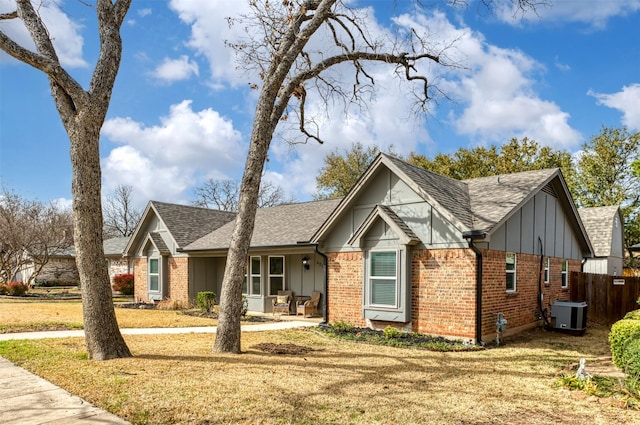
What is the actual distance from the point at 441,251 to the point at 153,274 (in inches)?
647

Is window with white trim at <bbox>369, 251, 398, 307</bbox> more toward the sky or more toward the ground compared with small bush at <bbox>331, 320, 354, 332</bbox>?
more toward the sky

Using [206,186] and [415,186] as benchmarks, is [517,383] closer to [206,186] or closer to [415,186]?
[415,186]

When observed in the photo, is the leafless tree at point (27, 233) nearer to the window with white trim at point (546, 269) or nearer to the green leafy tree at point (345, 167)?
the green leafy tree at point (345, 167)

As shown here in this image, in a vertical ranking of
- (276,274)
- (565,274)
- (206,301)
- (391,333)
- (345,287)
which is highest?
(565,274)

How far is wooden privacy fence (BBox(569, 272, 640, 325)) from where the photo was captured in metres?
16.4

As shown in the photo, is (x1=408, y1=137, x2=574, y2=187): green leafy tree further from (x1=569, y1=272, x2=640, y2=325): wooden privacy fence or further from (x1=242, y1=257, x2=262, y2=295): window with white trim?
(x1=242, y1=257, x2=262, y2=295): window with white trim

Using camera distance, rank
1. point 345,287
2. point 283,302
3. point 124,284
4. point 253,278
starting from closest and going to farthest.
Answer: point 345,287, point 283,302, point 253,278, point 124,284

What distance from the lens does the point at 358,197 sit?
13.9m

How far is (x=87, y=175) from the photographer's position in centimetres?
855

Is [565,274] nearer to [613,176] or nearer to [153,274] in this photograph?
[153,274]

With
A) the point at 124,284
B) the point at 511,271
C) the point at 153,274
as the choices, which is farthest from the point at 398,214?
the point at 124,284

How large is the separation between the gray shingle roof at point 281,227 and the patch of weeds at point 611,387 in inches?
427

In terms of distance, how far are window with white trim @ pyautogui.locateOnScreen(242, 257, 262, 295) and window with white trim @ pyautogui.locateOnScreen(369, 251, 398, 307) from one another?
7.27 meters

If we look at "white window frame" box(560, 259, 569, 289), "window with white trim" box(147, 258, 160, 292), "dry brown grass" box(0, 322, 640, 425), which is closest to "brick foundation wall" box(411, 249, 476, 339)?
"dry brown grass" box(0, 322, 640, 425)
